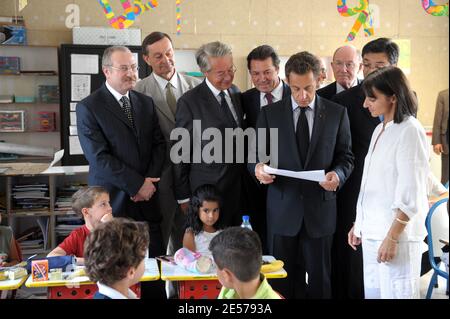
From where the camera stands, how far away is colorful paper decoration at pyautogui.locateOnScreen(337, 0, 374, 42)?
5.63m

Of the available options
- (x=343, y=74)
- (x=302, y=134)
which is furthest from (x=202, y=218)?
(x=343, y=74)

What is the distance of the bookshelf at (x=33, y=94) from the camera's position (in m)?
5.15

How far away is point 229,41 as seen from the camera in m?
5.63

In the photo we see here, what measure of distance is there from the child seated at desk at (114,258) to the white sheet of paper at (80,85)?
366 cm

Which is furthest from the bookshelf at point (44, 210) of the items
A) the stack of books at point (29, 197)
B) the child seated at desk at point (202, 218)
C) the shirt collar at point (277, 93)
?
the shirt collar at point (277, 93)

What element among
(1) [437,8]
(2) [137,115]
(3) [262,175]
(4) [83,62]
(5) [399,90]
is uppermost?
(1) [437,8]

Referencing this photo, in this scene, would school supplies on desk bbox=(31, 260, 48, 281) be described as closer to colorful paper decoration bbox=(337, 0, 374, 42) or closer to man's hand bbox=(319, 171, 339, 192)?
man's hand bbox=(319, 171, 339, 192)

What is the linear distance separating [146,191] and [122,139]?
29 centimetres

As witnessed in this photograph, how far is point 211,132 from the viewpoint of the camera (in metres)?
2.84

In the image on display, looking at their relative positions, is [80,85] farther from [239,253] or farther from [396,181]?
[239,253]

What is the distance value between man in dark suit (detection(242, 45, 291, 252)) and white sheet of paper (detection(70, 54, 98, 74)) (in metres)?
2.48

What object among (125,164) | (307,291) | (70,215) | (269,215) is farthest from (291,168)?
(70,215)

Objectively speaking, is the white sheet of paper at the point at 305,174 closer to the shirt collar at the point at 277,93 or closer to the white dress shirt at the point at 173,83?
Answer: the shirt collar at the point at 277,93
